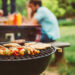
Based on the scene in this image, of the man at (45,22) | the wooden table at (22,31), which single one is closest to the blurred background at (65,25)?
the man at (45,22)

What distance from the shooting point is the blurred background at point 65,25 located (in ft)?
16.4

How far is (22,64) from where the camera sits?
2.25 m

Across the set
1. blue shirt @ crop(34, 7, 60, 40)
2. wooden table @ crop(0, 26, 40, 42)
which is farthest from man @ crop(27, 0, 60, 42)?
wooden table @ crop(0, 26, 40, 42)

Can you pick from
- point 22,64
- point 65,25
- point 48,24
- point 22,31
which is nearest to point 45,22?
point 48,24

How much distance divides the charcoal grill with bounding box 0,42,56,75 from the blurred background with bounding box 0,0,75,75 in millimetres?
2442

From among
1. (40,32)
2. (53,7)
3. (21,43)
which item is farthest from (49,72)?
(53,7)

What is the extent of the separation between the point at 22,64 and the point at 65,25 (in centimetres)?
1787

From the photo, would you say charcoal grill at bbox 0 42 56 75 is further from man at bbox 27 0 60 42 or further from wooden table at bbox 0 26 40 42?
man at bbox 27 0 60 42

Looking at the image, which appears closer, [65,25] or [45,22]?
[45,22]

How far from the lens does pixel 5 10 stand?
6.30 metres

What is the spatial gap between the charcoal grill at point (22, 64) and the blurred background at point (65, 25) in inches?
96.1

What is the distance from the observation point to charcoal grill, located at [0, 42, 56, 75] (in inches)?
86.7

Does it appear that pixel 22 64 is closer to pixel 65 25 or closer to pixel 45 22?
pixel 45 22

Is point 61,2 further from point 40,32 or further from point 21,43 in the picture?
point 21,43
